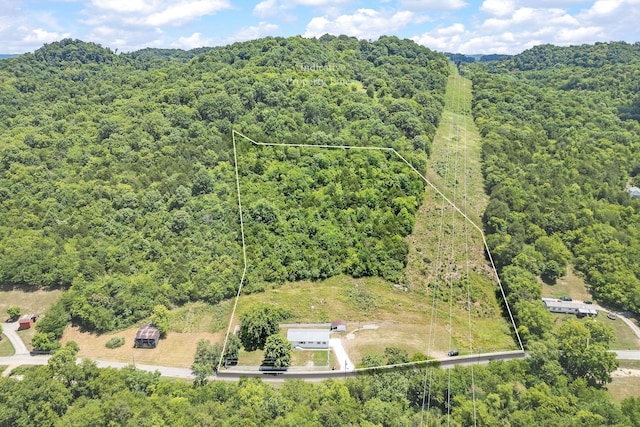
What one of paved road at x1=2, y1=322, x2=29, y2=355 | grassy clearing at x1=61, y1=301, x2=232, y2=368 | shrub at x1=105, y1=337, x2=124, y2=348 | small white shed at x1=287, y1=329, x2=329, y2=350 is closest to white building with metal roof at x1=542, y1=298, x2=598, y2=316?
small white shed at x1=287, y1=329, x2=329, y2=350

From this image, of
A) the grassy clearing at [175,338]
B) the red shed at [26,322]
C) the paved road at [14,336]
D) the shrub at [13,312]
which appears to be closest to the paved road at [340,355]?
the grassy clearing at [175,338]

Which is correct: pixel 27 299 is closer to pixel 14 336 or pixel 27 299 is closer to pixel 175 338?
pixel 14 336

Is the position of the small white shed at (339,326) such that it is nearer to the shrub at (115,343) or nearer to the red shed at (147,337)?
the red shed at (147,337)

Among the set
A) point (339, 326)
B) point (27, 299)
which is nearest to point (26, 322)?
point (27, 299)

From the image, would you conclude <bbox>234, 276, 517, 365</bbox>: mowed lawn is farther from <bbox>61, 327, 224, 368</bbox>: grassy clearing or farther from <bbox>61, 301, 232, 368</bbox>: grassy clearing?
<bbox>61, 327, 224, 368</bbox>: grassy clearing

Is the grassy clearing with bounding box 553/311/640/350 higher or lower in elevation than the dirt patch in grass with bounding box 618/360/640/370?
higher

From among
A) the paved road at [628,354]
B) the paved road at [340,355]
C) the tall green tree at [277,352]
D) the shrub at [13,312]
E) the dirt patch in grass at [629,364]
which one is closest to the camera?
the paved road at [340,355]
